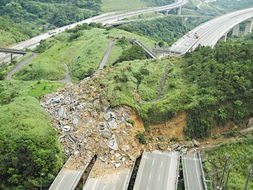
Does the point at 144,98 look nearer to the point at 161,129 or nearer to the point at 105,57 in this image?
the point at 161,129

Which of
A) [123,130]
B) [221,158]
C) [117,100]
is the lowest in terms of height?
[221,158]

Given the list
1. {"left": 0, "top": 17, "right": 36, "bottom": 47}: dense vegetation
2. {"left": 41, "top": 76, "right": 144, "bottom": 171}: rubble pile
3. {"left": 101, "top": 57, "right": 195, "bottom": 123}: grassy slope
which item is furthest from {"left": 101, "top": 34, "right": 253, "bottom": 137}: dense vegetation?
{"left": 0, "top": 17, "right": 36, "bottom": 47}: dense vegetation

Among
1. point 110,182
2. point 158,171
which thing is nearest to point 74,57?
point 158,171

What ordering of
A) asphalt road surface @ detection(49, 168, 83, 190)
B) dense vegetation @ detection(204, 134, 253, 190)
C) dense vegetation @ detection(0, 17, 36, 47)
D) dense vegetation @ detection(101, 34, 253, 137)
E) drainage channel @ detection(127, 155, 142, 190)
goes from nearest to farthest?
1. asphalt road surface @ detection(49, 168, 83, 190)
2. dense vegetation @ detection(204, 134, 253, 190)
3. drainage channel @ detection(127, 155, 142, 190)
4. dense vegetation @ detection(101, 34, 253, 137)
5. dense vegetation @ detection(0, 17, 36, 47)

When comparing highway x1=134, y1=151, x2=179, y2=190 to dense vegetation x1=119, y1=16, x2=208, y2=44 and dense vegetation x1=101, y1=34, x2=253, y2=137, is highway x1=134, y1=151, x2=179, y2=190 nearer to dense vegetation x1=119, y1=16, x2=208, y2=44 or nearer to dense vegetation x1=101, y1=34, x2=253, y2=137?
dense vegetation x1=101, y1=34, x2=253, y2=137

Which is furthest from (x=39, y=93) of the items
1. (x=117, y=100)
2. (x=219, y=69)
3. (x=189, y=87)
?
(x=219, y=69)

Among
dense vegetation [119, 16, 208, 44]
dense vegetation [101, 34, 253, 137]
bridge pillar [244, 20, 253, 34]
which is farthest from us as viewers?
bridge pillar [244, 20, 253, 34]
